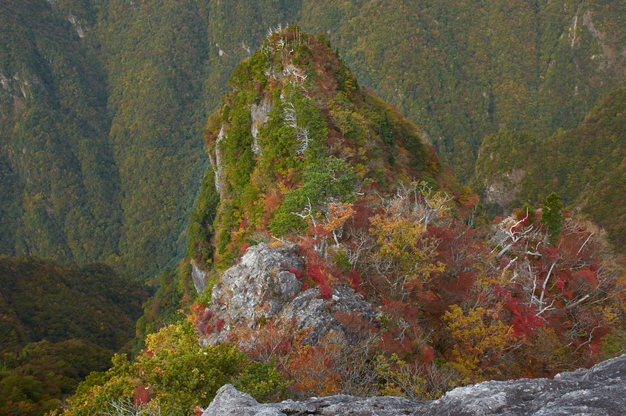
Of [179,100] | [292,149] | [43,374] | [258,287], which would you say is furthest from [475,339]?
[179,100]

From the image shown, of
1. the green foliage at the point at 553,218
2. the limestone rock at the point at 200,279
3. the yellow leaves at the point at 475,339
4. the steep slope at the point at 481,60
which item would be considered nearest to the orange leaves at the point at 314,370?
the yellow leaves at the point at 475,339

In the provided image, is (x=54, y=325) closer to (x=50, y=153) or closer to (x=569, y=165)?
(x=50, y=153)

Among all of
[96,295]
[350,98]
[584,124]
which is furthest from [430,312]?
[584,124]

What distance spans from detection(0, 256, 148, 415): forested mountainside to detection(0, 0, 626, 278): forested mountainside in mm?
38331

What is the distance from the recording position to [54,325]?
7412cm

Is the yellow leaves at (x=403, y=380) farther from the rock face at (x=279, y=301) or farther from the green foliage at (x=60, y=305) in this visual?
the green foliage at (x=60, y=305)

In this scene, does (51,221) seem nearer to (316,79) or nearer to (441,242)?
(316,79)

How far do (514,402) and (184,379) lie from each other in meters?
7.88

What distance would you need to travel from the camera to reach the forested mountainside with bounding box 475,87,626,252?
87681 millimetres

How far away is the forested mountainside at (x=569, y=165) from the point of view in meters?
87.7

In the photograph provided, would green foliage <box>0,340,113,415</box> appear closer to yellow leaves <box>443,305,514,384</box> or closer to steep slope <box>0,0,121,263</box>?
yellow leaves <box>443,305,514,384</box>

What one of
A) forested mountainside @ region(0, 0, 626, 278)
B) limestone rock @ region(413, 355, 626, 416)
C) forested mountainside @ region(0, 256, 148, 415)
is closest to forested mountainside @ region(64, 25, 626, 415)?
limestone rock @ region(413, 355, 626, 416)

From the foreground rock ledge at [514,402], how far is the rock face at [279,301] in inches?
273

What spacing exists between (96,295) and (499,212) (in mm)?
120226
